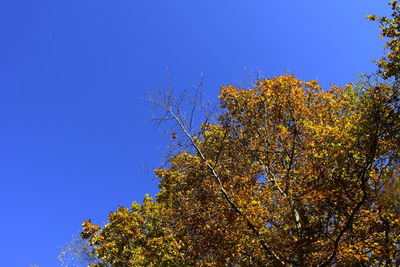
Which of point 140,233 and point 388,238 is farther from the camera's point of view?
point 140,233

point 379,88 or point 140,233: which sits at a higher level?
point 140,233

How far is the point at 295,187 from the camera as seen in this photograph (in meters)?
11.7

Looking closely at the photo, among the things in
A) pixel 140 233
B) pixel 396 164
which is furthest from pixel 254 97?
A: pixel 140 233

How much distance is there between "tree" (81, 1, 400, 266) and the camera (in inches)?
392

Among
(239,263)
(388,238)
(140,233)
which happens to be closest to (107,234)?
(140,233)

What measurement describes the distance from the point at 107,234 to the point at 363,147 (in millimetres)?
15935

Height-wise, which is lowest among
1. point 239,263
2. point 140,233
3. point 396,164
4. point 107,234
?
point 396,164

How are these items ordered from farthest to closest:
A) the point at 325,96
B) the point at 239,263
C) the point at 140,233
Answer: the point at 140,233, the point at 325,96, the point at 239,263

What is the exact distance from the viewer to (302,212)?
12961 mm

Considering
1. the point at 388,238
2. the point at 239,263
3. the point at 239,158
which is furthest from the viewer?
the point at 239,158

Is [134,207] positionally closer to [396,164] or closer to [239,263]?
[239,263]

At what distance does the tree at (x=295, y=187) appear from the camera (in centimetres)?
997

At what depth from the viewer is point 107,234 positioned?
62.2 ft

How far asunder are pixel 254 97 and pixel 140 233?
1113 centimetres
